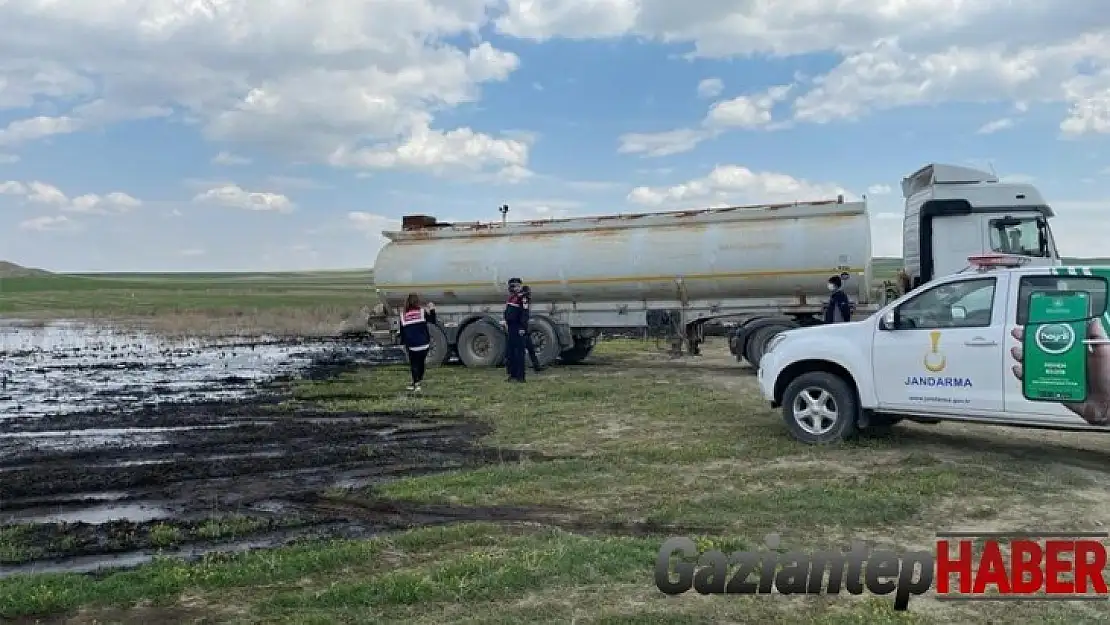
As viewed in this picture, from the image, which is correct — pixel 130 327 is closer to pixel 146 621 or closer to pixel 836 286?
pixel 836 286

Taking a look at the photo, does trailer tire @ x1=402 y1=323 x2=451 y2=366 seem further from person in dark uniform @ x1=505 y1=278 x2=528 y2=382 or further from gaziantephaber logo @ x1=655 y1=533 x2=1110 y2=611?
gaziantephaber logo @ x1=655 y1=533 x2=1110 y2=611

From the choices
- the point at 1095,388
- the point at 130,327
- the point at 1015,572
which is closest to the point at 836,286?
the point at 1095,388

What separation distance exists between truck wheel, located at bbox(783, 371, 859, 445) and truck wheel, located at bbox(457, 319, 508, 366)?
35.6 ft

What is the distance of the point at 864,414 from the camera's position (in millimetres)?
9312

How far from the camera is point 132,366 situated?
20.7m

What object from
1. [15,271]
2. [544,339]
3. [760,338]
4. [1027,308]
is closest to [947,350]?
[1027,308]

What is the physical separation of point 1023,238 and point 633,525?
12953mm

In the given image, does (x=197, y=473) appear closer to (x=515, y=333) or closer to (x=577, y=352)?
(x=515, y=333)

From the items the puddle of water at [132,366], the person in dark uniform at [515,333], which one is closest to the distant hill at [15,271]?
the puddle of water at [132,366]

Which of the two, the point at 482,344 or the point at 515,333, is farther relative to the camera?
the point at 482,344

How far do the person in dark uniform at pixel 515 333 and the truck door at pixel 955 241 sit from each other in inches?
306

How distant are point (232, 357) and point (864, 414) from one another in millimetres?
18159

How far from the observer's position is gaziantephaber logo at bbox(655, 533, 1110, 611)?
5.09 meters

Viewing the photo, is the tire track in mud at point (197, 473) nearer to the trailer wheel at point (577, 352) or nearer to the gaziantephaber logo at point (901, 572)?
the gaziantephaber logo at point (901, 572)
